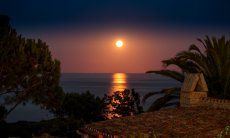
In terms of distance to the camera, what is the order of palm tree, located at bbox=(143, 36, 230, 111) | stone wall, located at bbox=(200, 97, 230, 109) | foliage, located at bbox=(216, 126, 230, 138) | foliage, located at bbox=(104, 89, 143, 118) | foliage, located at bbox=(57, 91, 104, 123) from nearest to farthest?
foliage, located at bbox=(216, 126, 230, 138)
stone wall, located at bbox=(200, 97, 230, 109)
palm tree, located at bbox=(143, 36, 230, 111)
foliage, located at bbox=(104, 89, 143, 118)
foliage, located at bbox=(57, 91, 104, 123)

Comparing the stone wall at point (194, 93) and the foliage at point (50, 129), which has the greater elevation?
the stone wall at point (194, 93)

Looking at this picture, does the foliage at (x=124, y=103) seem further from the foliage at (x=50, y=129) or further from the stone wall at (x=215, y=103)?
the stone wall at (x=215, y=103)

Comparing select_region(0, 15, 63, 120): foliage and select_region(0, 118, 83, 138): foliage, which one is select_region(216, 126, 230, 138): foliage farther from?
select_region(0, 15, 63, 120): foliage

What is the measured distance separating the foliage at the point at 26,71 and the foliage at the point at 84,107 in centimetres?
297

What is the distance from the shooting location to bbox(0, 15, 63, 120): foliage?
89.0 ft

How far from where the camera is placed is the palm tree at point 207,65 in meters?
23.1

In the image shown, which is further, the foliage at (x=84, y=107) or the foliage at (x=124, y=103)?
the foliage at (x=84, y=107)

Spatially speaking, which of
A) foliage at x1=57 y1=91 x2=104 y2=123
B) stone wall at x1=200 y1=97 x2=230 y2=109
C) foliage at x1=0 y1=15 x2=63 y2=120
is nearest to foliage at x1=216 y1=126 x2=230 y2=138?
stone wall at x1=200 y1=97 x2=230 y2=109

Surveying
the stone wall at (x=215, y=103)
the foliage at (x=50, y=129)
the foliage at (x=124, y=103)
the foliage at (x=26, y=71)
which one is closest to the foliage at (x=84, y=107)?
the foliage at (x=124, y=103)

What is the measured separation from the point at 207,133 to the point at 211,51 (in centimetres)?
1188

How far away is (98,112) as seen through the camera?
31.9 m

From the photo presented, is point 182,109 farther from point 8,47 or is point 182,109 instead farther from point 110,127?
point 8,47

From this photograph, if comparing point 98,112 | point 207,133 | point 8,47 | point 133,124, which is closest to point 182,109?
point 133,124

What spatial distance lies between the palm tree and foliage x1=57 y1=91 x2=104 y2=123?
8614mm
